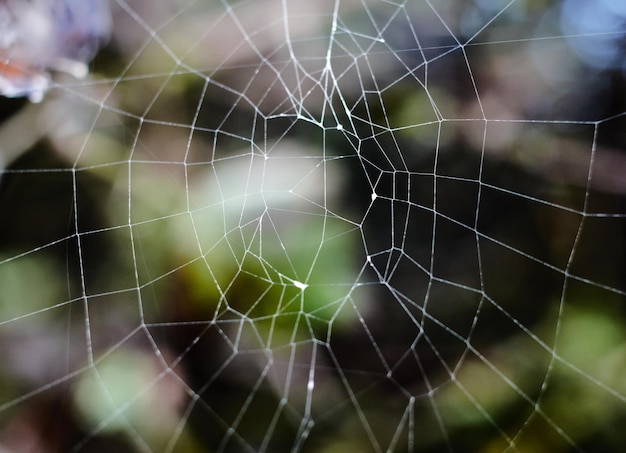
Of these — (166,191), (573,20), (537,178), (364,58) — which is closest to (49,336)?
(166,191)

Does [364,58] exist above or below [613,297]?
above

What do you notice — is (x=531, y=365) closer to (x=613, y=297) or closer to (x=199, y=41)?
(x=613, y=297)

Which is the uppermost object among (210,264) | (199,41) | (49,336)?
(199,41)

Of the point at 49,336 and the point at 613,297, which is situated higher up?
the point at 613,297

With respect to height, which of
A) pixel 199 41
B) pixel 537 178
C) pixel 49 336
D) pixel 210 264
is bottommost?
pixel 49 336

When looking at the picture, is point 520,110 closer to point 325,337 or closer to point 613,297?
point 613,297

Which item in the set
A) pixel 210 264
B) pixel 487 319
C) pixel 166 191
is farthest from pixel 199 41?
pixel 487 319
